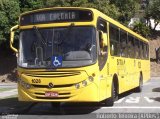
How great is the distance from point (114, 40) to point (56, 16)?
3227 millimetres

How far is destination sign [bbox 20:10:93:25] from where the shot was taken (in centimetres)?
1421

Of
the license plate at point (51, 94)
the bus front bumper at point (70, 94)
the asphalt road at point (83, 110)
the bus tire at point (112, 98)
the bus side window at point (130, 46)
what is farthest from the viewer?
the bus side window at point (130, 46)

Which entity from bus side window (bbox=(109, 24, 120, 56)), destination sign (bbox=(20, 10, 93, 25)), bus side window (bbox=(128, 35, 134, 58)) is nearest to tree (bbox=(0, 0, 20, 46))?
bus side window (bbox=(128, 35, 134, 58))

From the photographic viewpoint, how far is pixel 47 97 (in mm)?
13867

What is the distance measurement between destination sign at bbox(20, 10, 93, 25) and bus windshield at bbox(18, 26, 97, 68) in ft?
0.92

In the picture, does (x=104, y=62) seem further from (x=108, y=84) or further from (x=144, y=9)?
(x=144, y=9)

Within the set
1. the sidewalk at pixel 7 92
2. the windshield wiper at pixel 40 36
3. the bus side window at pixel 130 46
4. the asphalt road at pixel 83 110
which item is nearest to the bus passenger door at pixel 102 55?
the asphalt road at pixel 83 110

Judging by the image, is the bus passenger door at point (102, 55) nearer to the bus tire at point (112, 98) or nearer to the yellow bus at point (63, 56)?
the yellow bus at point (63, 56)

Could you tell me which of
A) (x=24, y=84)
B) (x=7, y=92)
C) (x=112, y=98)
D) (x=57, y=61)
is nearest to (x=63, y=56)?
(x=57, y=61)

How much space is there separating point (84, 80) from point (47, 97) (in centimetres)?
123

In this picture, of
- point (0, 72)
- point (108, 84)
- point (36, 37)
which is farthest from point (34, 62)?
point (0, 72)

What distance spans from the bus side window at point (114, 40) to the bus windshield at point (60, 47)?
94.0 inches

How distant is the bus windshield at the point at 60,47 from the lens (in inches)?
545

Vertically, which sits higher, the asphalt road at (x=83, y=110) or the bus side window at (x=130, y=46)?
the bus side window at (x=130, y=46)
